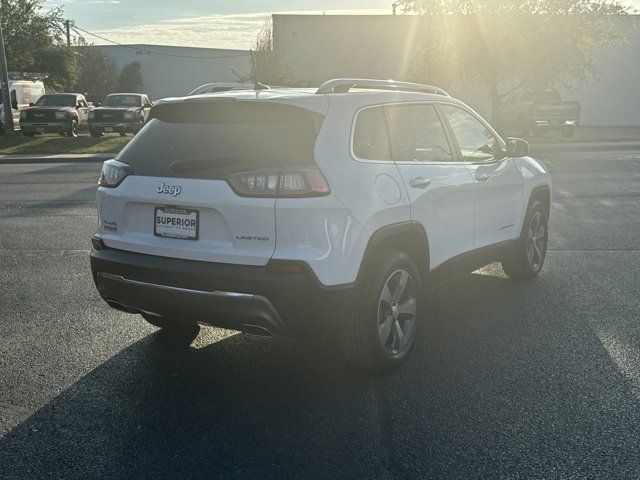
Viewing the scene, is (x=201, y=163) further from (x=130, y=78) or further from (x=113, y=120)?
(x=130, y=78)

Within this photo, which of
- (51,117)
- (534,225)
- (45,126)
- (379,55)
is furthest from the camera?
(379,55)

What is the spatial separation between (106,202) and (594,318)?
3.73 m

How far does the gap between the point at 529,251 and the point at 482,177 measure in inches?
56.6

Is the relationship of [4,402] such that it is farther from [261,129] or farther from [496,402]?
[496,402]

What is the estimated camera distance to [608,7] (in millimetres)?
29797

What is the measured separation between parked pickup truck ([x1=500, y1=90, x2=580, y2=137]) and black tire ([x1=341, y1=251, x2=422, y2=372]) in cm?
2470

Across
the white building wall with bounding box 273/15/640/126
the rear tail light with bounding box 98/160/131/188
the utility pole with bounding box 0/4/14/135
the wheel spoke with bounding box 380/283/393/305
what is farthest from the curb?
the white building wall with bounding box 273/15/640/126

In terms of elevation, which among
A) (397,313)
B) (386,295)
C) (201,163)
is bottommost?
(397,313)

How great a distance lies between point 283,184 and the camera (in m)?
3.97

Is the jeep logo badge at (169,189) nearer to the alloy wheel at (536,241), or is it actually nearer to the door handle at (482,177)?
the door handle at (482,177)

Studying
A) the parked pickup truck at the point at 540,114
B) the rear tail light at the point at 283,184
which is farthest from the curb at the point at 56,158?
the rear tail light at the point at 283,184

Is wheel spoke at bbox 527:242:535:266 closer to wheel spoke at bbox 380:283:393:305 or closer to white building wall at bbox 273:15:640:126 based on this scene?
wheel spoke at bbox 380:283:393:305

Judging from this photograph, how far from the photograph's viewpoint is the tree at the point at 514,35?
28031 mm

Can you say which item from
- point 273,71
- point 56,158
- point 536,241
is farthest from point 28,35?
point 536,241
